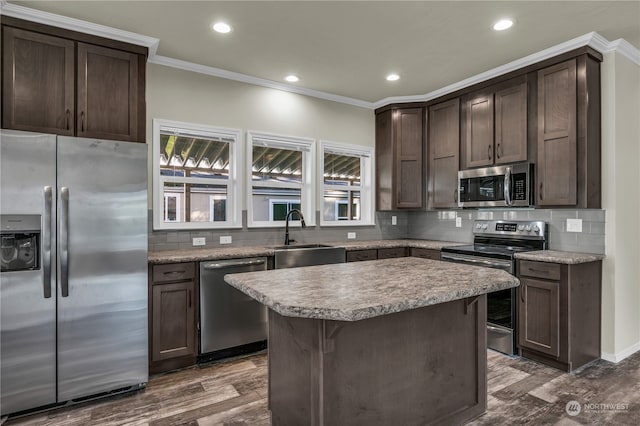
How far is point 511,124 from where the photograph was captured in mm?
3576

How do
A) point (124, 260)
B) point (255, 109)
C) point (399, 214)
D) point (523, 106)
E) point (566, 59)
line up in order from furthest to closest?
point (399, 214)
point (255, 109)
point (523, 106)
point (566, 59)
point (124, 260)

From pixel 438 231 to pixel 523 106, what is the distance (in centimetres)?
183

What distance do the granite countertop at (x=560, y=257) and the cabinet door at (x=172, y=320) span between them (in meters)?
2.82

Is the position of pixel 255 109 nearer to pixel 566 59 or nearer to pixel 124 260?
pixel 124 260

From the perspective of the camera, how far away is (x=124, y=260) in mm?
2549

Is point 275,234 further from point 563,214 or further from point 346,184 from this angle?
point 563,214

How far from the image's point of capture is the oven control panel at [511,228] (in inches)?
140

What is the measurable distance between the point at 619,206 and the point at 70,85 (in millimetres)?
4482

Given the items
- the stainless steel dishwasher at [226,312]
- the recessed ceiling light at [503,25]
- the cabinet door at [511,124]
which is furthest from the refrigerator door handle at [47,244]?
the cabinet door at [511,124]

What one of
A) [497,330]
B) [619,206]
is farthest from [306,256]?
[619,206]

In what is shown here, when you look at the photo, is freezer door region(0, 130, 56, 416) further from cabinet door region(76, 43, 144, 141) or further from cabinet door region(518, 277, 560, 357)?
cabinet door region(518, 277, 560, 357)

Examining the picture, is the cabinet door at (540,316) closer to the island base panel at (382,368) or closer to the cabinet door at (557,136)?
the cabinet door at (557,136)

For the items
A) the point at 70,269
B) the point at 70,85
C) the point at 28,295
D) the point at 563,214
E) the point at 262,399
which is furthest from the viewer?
the point at 563,214

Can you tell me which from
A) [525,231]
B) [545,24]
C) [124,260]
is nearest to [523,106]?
[545,24]
